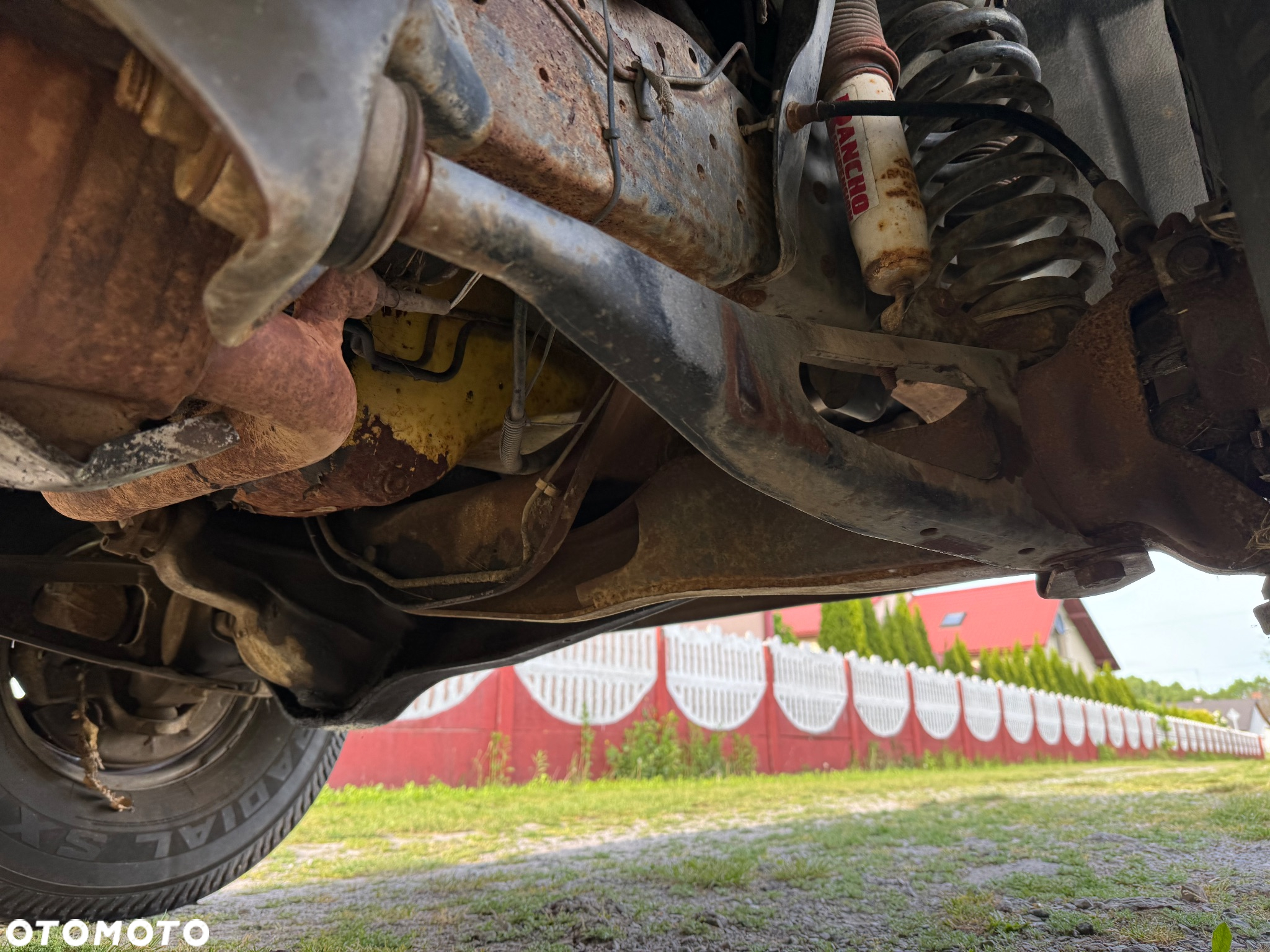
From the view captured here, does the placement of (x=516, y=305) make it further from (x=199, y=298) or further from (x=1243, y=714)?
(x=1243, y=714)

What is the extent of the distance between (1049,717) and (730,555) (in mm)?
13904

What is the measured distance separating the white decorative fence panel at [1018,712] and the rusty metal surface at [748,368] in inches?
498

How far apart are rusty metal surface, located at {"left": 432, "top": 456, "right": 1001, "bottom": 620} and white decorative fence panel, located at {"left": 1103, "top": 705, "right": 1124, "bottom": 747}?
52.0 ft

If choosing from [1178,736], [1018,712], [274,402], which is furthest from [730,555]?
[1178,736]

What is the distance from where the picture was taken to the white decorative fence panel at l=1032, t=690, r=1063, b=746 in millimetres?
13031

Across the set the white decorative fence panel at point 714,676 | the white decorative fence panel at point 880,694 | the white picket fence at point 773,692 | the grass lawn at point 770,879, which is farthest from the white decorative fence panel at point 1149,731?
the grass lawn at point 770,879

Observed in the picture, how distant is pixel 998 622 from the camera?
22.8m

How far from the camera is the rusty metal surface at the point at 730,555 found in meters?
1.30

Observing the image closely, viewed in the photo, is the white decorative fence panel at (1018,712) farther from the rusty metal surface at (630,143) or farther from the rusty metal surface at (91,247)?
the rusty metal surface at (91,247)

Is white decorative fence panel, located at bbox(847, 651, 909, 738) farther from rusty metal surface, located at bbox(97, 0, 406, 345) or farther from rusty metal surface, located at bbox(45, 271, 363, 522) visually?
rusty metal surface, located at bbox(97, 0, 406, 345)

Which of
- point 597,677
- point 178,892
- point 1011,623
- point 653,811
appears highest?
point 1011,623

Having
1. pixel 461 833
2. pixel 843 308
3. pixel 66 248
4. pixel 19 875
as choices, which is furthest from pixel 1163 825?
pixel 66 248

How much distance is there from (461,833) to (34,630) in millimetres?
2572

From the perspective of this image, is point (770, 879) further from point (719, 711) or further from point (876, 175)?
point (719, 711)
